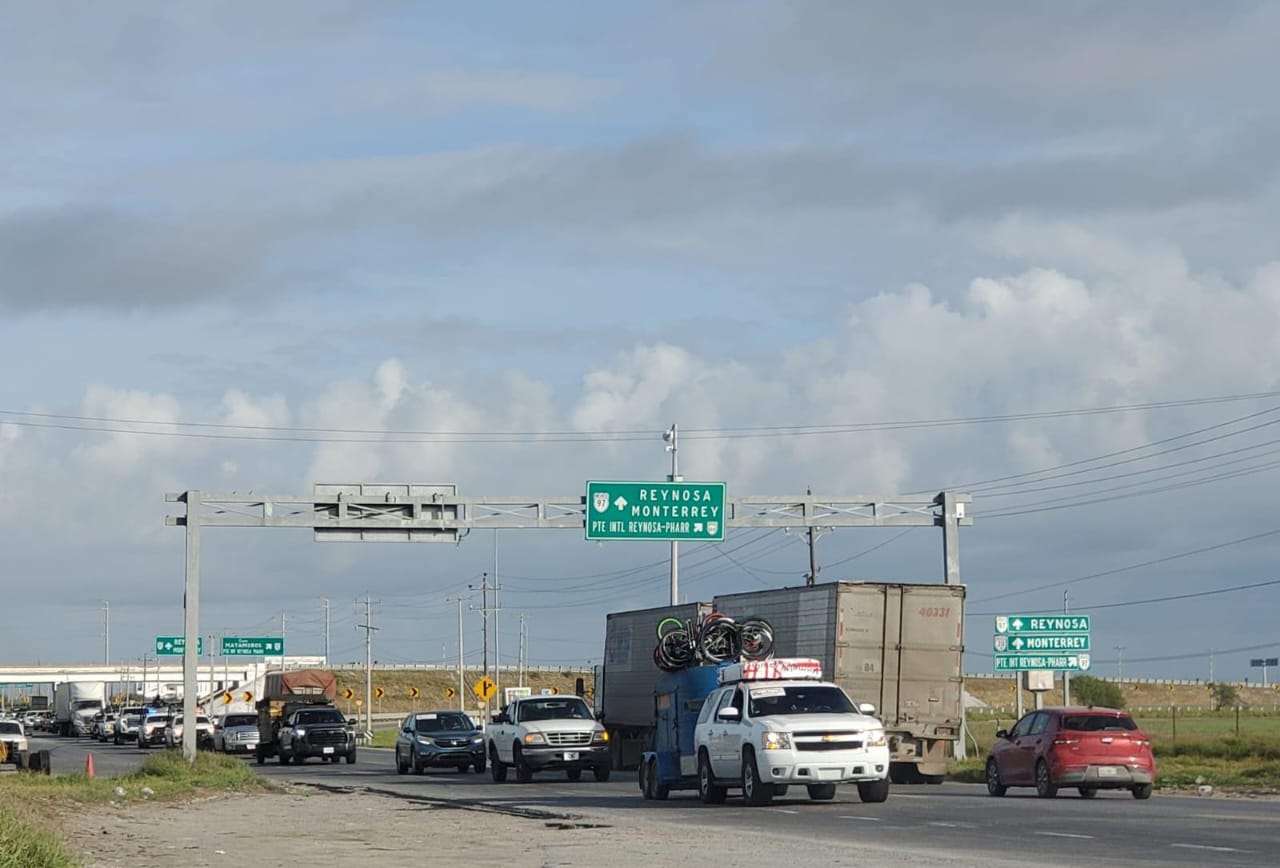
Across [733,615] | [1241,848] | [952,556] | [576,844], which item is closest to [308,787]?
[733,615]

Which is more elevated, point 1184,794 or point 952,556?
point 952,556

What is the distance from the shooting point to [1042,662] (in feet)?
142

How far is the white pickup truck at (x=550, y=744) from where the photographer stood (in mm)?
40969

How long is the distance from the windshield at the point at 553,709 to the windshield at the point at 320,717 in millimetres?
16113

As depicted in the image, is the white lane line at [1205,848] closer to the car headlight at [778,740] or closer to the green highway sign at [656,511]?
the car headlight at [778,740]

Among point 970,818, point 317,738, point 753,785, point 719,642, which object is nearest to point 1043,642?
point 719,642

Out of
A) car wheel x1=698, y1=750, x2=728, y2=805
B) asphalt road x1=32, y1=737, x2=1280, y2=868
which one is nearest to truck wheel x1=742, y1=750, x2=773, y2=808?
asphalt road x1=32, y1=737, x2=1280, y2=868

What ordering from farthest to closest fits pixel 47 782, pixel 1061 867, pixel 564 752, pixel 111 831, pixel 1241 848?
pixel 564 752
pixel 47 782
pixel 111 831
pixel 1241 848
pixel 1061 867

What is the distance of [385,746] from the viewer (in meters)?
80.1

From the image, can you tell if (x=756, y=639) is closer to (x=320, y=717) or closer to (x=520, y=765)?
(x=520, y=765)

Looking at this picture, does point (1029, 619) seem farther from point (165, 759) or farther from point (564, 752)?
point (165, 759)

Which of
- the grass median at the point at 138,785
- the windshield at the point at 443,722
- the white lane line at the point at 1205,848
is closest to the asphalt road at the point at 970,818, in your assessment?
the white lane line at the point at 1205,848

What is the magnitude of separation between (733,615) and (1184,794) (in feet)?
33.2

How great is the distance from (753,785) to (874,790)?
1900 mm
